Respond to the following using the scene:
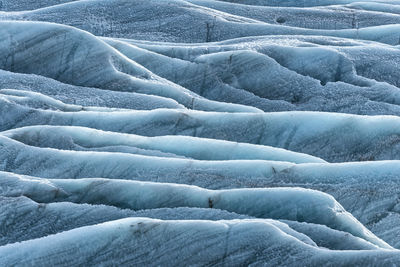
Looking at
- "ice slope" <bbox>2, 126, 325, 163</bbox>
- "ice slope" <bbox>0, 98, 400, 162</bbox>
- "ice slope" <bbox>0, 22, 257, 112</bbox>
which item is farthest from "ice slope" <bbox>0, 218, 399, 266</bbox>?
"ice slope" <bbox>0, 22, 257, 112</bbox>

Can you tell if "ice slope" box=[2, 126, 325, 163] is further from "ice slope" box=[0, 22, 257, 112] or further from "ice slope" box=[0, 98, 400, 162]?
"ice slope" box=[0, 22, 257, 112]

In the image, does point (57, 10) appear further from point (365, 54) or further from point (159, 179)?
point (159, 179)

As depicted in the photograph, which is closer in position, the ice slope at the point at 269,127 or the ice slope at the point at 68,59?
the ice slope at the point at 269,127

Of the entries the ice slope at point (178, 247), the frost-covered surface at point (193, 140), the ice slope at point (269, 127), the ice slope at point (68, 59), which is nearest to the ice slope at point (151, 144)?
the frost-covered surface at point (193, 140)

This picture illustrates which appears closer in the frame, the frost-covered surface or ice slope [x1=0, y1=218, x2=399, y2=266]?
ice slope [x1=0, y1=218, x2=399, y2=266]

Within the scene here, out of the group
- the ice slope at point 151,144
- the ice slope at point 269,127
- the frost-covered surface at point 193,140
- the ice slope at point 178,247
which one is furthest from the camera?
the ice slope at point 269,127

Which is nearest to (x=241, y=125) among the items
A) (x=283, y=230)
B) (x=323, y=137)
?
(x=323, y=137)

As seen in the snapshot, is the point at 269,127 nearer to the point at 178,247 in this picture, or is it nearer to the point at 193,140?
the point at 193,140

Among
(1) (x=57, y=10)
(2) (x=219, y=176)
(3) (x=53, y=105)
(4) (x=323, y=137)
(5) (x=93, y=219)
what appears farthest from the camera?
(1) (x=57, y=10)

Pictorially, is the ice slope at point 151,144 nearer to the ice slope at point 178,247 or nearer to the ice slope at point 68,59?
the ice slope at point 178,247
